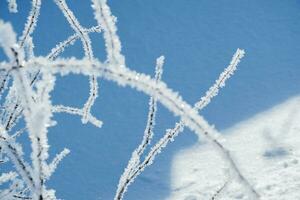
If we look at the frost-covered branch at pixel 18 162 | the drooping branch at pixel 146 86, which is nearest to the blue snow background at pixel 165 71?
the frost-covered branch at pixel 18 162

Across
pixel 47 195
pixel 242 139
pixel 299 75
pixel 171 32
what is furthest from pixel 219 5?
pixel 47 195

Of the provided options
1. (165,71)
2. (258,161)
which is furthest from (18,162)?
(165,71)

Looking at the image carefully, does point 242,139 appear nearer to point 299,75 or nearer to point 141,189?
point 141,189

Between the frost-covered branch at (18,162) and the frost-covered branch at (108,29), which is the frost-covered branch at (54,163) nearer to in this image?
the frost-covered branch at (18,162)

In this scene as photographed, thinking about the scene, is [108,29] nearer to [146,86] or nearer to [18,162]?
[146,86]

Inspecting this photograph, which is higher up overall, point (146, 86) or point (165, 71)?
point (165, 71)
